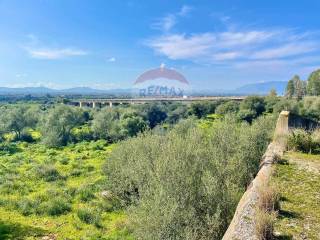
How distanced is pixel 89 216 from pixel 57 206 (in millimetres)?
2722

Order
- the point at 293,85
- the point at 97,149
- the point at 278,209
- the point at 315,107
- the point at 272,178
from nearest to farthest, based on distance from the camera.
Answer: the point at 278,209
the point at 272,178
the point at 97,149
the point at 315,107
the point at 293,85

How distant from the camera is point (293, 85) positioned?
101312 millimetres

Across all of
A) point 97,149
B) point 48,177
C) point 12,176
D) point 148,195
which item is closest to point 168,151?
point 148,195

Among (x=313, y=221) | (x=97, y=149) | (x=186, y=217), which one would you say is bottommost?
(x=97, y=149)

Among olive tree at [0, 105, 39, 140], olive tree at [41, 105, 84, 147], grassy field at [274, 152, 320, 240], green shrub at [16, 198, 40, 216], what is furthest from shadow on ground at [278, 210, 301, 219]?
olive tree at [0, 105, 39, 140]

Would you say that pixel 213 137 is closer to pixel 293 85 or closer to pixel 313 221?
pixel 313 221

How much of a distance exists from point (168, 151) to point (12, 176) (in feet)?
60.8

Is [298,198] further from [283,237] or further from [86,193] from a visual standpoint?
[86,193]

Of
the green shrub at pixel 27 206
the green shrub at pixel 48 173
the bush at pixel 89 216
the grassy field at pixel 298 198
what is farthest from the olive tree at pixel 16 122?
the grassy field at pixel 298 198

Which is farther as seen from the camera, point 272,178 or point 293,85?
point 293,85

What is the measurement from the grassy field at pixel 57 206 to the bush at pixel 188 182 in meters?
1.98

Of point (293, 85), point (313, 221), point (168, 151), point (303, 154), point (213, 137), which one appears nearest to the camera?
point (313, 221)

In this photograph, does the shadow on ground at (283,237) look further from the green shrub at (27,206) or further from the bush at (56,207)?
the green shrub at (27,206)

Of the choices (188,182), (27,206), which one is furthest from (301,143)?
(27,206)
